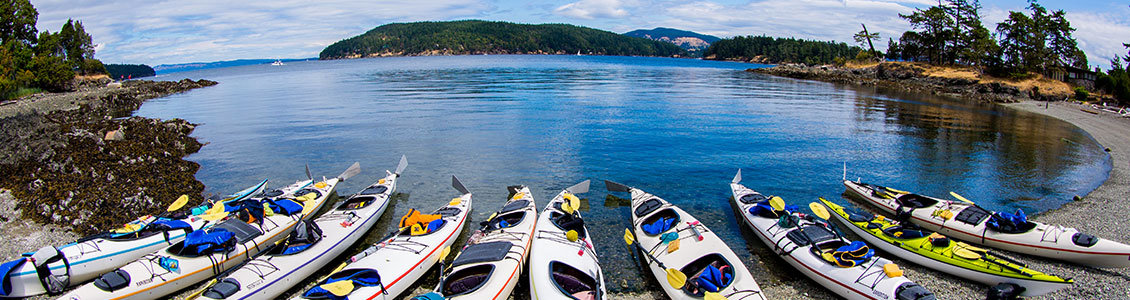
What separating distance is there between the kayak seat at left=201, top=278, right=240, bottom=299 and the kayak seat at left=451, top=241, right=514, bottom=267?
4.90 m

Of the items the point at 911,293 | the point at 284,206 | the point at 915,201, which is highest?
the point at 284,206

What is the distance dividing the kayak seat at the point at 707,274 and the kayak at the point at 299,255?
32.6ft

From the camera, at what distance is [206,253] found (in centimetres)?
1234

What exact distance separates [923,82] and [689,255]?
83694 mm

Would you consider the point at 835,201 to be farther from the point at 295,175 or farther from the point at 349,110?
the point at 349,110

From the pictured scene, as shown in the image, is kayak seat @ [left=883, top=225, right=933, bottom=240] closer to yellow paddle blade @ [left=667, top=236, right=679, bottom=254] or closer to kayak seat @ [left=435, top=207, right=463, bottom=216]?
yellow paddle blade @ [left=667, top=236, right=679, bottom=254]

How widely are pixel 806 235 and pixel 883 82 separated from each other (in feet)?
276

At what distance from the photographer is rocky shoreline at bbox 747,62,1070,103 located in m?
57.9

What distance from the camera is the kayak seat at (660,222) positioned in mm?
14422

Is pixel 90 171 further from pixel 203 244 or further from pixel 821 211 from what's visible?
pixel 821 211

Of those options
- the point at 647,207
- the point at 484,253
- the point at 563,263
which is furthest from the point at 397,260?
the point at 647,207

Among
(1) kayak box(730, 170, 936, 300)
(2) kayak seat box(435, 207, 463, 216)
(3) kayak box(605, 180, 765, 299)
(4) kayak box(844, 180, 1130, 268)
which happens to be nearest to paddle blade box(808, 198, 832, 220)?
(1) kayak box(730, 170, 936, 300)

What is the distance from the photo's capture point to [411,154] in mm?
27422

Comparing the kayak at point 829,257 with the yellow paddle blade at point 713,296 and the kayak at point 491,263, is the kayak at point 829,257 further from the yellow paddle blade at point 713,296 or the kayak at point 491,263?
the kayak at point 491,263
